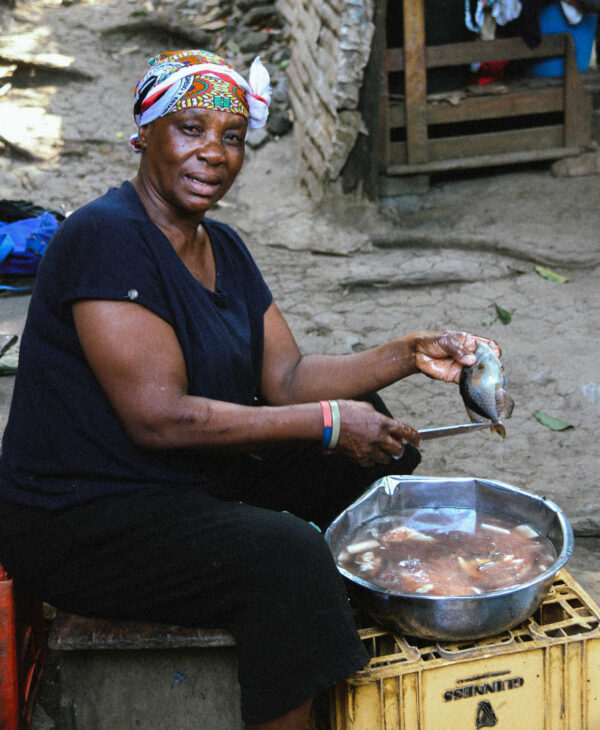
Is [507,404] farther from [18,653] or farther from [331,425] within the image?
[18,653]

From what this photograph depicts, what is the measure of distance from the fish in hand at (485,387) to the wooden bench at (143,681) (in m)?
0.86

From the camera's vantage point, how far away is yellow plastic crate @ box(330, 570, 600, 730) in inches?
74.9

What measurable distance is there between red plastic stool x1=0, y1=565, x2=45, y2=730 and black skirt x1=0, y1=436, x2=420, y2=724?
0.09 meters

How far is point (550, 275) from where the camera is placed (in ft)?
17.3

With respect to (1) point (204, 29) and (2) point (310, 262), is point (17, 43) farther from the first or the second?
(2) point (310, 262)

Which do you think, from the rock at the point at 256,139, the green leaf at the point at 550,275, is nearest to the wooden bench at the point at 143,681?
the green leaf at the point at 550,275

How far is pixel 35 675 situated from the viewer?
240cm

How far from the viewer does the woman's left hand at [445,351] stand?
7.49ft

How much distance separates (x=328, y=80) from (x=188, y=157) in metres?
3.98

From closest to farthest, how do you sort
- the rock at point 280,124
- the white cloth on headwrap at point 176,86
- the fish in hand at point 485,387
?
the white cloth on headwrap at point 176,86, the fish in hand at point 485,387, the rock at point 280,124

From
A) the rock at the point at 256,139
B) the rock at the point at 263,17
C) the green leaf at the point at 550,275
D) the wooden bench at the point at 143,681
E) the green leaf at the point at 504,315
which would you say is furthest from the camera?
the rock at the point at 263,17

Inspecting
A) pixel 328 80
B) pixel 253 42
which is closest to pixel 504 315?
pixel 328 80

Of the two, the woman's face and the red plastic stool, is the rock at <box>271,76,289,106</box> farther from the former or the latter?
the red plastic stool

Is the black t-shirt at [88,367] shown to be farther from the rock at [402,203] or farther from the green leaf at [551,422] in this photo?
the rock at [402,203]
